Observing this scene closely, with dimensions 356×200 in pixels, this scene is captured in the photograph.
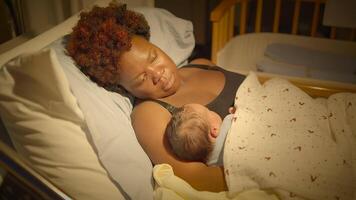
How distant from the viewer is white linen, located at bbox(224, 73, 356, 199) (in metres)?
0.98

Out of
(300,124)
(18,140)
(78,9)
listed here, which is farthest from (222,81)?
(18,140)

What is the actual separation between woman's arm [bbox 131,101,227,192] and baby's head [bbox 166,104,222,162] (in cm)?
3

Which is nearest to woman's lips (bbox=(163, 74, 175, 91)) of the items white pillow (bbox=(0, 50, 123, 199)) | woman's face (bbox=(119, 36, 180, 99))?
woman's face (bbox=(119, 36, 180, 99))

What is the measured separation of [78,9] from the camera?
1.48 m

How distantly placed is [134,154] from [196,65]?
1.81 feet

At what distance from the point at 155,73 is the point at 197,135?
0.28m

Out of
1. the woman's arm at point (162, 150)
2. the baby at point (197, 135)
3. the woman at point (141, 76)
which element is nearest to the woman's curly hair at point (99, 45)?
the woman at point (141, 76)

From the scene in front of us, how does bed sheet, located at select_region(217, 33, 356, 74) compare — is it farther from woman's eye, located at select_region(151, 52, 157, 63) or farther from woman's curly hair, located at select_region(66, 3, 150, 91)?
woman's curly hair, located at select_region(66, 3, 150, 91)

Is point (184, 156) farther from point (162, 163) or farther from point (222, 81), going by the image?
point (222, 81)

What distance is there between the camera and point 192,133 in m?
1.07

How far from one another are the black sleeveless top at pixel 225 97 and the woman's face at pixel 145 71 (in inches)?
1.8

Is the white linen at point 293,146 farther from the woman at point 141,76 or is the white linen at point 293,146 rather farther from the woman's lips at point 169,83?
the woman's lips at point 169,83

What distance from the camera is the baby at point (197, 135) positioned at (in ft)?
3.55

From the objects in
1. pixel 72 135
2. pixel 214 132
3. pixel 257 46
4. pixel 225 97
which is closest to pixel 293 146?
pixel 214 132
